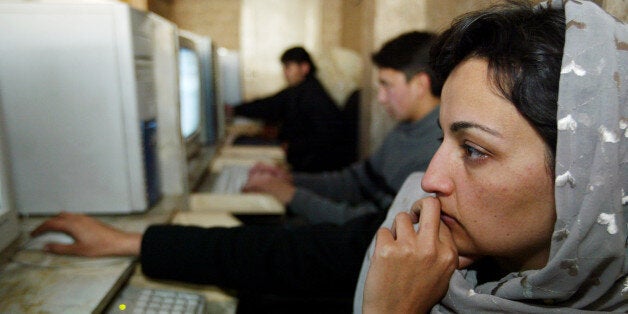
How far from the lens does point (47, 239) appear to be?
870 mm

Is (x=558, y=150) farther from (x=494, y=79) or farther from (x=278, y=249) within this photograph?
(x=278, y=249)

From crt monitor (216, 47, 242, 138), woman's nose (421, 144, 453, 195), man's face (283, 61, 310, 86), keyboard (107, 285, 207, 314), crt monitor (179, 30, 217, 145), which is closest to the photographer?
woman's nose (421, 144, 453, 195)

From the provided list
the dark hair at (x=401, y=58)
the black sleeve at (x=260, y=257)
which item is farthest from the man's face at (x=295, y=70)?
the black sleeve at (x=260, y=257)

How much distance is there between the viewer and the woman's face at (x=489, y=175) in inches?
18.5

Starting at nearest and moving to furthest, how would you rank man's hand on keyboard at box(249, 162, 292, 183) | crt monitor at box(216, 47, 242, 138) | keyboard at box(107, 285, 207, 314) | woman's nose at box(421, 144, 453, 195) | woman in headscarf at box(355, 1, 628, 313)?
woman in headscarf at box(355, 1, 628, 313) < woman's nose at box(421, 144, 453, 195) < keyboard at box(107, 285, 207, 314) < man's hand on keyboard at box(249, 162, 292, 183) < crt monitor at box(216, 47, 242, 138)

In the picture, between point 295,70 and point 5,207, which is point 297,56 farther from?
point 5,207

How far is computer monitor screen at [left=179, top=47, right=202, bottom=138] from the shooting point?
1.44m

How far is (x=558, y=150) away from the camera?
0.43m

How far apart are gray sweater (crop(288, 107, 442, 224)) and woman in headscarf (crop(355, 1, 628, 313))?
0.55 meters

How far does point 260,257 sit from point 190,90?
0.91 metres

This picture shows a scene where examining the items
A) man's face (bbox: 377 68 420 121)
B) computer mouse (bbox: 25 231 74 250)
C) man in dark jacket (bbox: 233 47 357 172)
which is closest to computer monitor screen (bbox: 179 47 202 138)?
man in dark jacket (bbox: 233 47 357 172)

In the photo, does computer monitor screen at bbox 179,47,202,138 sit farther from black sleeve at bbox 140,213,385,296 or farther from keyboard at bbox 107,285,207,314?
keyboard at bbox 107,285,207,314

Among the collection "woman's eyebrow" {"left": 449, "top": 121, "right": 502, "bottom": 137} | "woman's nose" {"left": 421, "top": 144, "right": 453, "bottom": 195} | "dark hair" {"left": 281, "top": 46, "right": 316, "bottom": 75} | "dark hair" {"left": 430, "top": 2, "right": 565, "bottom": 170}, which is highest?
"dark hair" {"left": 281, "top": 46, "right": 316, "bottom": 75}

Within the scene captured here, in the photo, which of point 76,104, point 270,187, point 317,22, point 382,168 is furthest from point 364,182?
point 76,104
